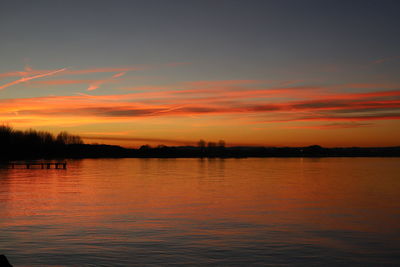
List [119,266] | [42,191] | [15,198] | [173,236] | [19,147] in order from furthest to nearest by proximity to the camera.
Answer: [19,147], [42,191], [15,198], [173,236], [119,266]

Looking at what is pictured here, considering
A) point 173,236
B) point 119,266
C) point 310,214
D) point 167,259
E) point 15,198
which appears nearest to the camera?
point 119,266

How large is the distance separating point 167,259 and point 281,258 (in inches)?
211

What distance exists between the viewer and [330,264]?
740 inches

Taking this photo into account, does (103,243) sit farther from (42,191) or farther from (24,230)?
(42,191)

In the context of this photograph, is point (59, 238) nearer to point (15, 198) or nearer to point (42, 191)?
point (15, 198)

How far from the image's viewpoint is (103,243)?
2223cm

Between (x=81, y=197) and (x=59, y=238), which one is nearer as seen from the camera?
(x=59, y=238)

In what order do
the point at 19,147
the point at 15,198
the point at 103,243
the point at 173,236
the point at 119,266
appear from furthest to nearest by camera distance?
1. the point at 19,147
2. the point at 15,198
3. the point at 173,236
4. the point at 103,243
5. the point at 119,266

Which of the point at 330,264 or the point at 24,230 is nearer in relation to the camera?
the point at 330,264

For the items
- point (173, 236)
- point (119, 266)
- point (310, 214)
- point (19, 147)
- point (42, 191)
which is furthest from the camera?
point (19, 147)

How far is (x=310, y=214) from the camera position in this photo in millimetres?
32906

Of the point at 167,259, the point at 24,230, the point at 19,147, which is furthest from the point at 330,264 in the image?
the point at 19,147

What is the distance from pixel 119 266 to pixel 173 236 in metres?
6.45

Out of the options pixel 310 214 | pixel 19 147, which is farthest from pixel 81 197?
pixel 19 147
